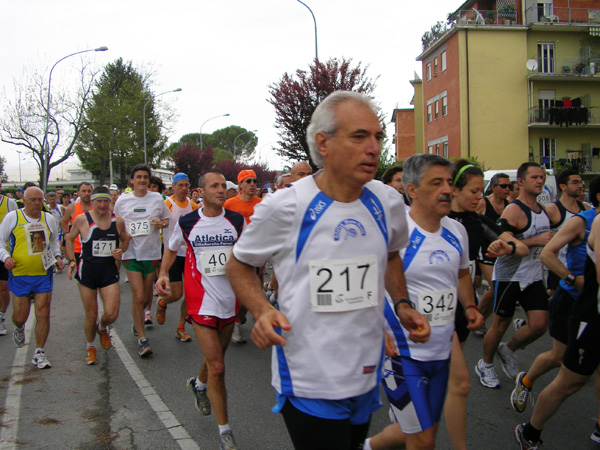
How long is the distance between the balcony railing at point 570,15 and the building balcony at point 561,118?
636 cm

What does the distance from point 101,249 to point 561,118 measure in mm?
39910

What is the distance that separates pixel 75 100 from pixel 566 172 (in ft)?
118

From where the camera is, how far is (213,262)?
499cm

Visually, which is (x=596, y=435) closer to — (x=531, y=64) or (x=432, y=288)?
(x=432, y=288)

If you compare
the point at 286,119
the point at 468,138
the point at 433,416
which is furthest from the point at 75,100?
the point at 433,416

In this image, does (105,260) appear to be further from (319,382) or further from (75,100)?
(75,100)

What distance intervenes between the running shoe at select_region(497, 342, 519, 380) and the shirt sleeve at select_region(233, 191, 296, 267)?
4127mm

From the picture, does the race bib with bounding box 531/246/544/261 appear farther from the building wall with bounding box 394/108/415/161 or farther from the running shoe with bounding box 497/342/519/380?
the building wall with bounding box 394/108/415/161

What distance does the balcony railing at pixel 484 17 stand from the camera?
3941 cm

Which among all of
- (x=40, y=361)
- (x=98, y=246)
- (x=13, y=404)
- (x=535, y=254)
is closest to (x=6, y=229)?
(x=98, y=246)

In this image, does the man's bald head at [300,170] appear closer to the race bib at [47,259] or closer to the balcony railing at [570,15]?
the race bib at [47,259]

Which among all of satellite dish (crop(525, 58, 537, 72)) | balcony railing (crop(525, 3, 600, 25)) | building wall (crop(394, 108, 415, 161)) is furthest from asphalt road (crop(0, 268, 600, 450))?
building wall (crop(394, 108, 415, 161))

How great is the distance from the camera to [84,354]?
7148 mm

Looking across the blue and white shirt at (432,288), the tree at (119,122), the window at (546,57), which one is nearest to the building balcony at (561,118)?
the window at (546,57)
